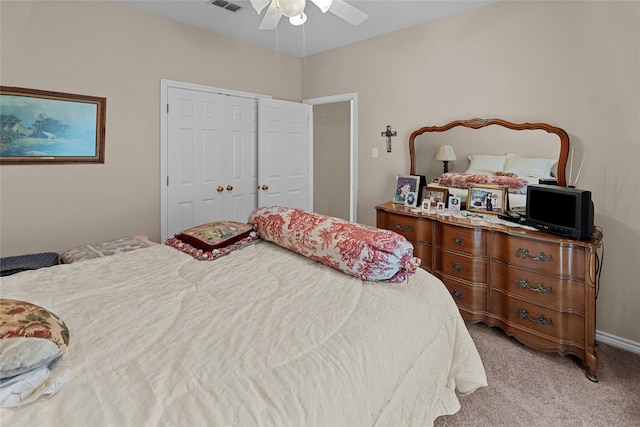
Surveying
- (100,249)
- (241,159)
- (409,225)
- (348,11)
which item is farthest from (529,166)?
(100,249)

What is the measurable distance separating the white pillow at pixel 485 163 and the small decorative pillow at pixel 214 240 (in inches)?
79.4

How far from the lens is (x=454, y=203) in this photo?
3.05 m

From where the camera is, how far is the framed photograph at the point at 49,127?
252 cm

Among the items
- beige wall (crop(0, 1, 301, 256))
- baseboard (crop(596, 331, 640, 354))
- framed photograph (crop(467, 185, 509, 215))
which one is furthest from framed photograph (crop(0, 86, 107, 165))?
baseboard (crop(596, 331, 640, 354))

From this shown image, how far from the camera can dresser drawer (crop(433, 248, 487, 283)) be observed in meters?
2.60

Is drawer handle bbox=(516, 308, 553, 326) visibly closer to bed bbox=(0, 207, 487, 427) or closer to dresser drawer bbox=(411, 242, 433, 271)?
dresser drawer bbox=(411, 242, 433, 271)

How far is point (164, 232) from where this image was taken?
343cm

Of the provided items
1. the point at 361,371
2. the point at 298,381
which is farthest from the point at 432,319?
the point at 298,381

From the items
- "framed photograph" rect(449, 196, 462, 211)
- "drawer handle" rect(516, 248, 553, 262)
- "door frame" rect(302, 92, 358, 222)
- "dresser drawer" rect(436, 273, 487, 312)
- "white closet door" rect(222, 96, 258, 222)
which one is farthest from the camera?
"door frame" rect(302, 92, 358, 222)

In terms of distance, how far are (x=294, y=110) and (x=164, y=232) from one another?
2.13 metres

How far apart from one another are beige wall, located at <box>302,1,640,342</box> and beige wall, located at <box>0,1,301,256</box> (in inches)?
80.6

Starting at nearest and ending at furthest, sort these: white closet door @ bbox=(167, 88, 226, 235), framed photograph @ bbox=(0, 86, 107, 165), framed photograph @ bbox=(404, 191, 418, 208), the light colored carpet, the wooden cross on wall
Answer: the light colored carpet
framed photograph @ bbox=(0, 86, 107, 165)
framed photograph @ bbox=(404, 191, 418, 208)
white closet door @ bbox=(167, 88, 226, 235)
the wooden cross on wall

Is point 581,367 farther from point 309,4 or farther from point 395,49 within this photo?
point 309,4

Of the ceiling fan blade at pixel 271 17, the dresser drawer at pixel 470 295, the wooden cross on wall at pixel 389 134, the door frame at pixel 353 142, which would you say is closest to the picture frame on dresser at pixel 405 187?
the wooden cross on wall at pixel 389 134
